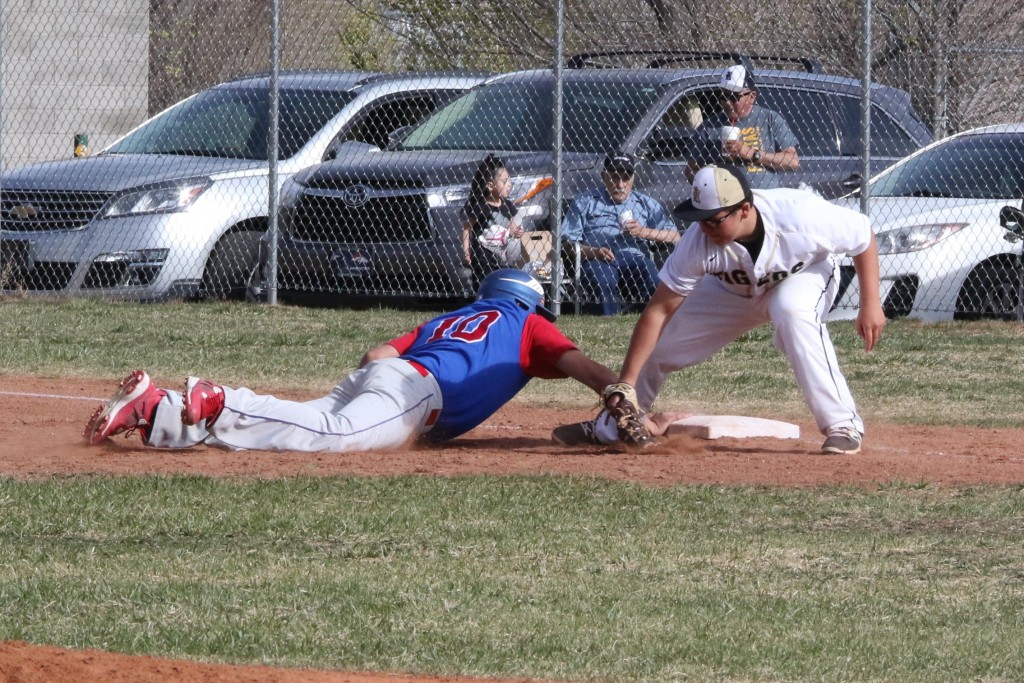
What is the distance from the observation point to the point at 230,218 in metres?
12.7

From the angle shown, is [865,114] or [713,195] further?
[865,114]

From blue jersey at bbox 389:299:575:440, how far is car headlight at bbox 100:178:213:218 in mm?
5855

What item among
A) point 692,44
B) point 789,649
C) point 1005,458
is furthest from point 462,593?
point 692,44

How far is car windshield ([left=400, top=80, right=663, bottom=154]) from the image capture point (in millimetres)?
12438

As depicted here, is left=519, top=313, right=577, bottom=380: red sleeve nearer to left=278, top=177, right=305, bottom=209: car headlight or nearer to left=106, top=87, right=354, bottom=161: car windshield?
left=278, top=177, right=305, bottom=209: car headlight

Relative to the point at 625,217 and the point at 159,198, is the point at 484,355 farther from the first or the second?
the point at 159,198

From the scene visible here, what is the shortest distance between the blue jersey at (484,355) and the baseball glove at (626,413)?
0.34 metres

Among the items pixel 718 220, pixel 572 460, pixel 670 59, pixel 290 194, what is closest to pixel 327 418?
pixel 572 460

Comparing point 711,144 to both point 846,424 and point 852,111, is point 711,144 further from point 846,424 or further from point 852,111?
point 846,424

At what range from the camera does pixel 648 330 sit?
6.87 metres

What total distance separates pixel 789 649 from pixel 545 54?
12.0m

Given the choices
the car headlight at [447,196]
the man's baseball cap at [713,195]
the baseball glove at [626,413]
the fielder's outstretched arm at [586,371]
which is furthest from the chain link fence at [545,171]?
the man's baseball cap at [713,195]

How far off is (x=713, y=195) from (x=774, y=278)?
0.58 m

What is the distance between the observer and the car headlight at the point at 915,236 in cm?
1167
